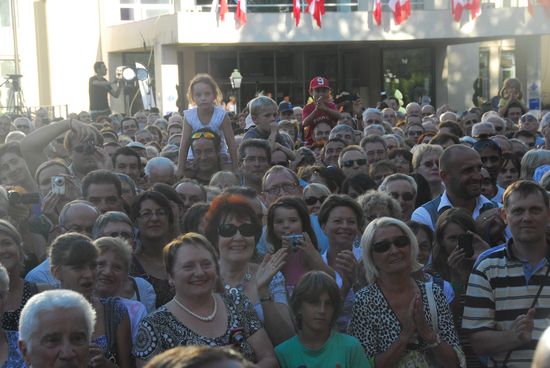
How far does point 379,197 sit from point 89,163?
132 inches

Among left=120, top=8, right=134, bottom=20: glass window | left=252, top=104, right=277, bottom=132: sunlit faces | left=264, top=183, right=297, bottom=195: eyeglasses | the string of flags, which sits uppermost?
left=120, top=8, right=134, bottom=20: glass window

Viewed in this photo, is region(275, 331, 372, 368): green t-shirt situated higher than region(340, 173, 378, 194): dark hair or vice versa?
region(340, 173, 378, 194): dark hair

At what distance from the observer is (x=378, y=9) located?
30500 mm

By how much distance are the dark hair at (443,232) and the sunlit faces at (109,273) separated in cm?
201

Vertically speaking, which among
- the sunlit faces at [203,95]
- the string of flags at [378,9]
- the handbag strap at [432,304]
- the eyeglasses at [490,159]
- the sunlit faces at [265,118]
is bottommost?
the handbag strap at [432,304]

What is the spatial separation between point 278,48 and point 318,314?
30.8m

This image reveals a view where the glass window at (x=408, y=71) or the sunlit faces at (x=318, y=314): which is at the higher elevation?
the glass window at (x=408, y=71)

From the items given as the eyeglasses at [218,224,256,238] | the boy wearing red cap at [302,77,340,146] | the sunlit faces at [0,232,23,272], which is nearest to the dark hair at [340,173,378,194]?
the eyeglasses at [218,224,256,238]

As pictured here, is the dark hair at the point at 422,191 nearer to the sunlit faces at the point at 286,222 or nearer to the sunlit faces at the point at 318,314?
the sunlit faces at the point at 286,222

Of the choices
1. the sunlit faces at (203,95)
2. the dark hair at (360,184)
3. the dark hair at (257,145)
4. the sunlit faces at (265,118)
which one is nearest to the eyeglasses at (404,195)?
the dark hair at (360,184)

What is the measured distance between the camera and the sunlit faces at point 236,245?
570 centimetres

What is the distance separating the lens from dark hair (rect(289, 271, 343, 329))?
16.7ft

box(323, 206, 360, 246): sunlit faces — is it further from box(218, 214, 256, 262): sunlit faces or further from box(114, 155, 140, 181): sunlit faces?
box(114, 155, 140, 181): sunlit faces

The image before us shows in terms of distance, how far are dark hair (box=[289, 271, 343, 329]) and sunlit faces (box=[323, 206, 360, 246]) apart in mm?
1373
